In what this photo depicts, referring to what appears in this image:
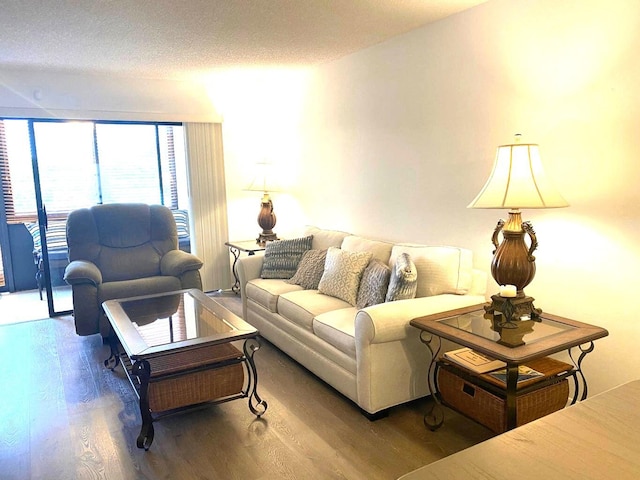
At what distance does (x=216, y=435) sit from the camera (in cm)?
259

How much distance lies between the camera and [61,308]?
497 centimetres

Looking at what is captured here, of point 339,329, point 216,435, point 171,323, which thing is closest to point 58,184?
point 171,323

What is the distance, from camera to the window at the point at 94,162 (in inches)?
187

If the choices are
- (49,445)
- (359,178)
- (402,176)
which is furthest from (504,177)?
(49,445)

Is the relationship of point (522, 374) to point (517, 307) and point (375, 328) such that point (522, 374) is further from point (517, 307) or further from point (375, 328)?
point (375, 328)

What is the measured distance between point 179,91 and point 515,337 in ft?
14.2

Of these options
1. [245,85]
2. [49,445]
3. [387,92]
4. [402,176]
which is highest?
[245,85]

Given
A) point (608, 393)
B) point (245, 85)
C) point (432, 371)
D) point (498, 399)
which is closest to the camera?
point (608, 393)

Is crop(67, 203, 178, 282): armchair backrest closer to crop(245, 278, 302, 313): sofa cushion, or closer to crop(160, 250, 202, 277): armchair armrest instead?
crop(160, 250, 202, 277): armchair armrest

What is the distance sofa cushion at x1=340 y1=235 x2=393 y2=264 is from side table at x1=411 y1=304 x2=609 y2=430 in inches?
34.9

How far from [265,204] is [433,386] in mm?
3016

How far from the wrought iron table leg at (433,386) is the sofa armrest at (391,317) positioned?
0.38ft

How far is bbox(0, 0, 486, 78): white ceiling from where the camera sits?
277cm

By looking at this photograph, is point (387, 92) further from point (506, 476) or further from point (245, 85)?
point (506, 476)
